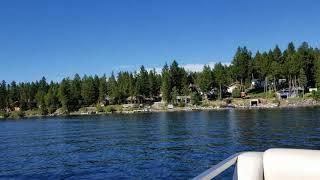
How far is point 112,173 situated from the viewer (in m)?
31.4

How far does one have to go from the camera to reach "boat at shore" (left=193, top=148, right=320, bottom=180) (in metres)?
8.32

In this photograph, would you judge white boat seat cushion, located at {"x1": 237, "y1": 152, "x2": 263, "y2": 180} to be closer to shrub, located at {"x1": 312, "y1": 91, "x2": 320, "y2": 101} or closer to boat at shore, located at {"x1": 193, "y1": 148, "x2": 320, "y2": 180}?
boat at shore, located at {"x1": 193, "y1": 148, "x2": 320, "y2": 180}

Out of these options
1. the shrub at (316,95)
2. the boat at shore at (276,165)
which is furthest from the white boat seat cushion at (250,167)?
the shrub at (316,95)

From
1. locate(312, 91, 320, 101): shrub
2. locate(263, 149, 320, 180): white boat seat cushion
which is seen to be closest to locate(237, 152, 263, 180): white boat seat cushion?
locate(263, 149, 320, 180): white boat seat cushion

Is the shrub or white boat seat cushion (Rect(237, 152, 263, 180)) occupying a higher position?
the shrub

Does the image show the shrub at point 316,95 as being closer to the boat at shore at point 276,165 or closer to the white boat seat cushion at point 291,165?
the boat at shore at point 276,165

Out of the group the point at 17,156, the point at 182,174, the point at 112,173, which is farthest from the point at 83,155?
the point at 182,174

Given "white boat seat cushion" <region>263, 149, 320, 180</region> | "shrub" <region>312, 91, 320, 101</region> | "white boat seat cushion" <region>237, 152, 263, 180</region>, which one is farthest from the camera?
"shrub" <region>312, 91, 320, 101</region>

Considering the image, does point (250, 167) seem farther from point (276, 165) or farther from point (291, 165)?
point (291, 165)

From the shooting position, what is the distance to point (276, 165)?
339 inches

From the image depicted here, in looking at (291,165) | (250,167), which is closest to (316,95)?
(250,167)

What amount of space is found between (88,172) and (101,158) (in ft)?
28.4

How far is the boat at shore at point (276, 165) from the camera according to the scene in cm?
832

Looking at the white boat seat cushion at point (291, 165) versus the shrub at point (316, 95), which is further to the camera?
the shrub at point (316, 95)
